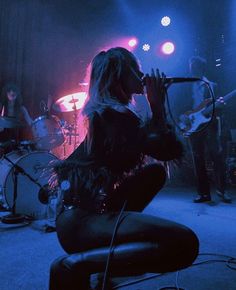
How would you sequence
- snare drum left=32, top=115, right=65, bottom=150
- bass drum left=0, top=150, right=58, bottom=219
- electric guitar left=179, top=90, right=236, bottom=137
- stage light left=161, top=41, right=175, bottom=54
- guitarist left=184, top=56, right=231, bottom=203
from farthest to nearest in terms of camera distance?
stage light left=161, top=41, right=175, bottom=54, guitarist left=184, top=56, right=231, bottom=203, electric guitar left=179, top=90, right=236, bottom=137, snare drum left=32, top=115, right=65, bottom=150, bass drum left=0, top=150, right=58, bottom=219

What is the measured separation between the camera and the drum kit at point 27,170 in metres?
3.87

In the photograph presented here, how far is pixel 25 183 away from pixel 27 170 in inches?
6.7

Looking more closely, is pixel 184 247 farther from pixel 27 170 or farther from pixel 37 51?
pixel 37 51

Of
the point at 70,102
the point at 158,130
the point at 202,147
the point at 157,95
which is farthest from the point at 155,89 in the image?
the point at 70,102

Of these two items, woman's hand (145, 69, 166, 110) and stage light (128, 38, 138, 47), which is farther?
stage light (128, 38, 138, 47)

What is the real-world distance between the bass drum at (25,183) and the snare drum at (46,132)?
0.87 feet

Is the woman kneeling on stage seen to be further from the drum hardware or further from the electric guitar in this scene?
the electric guitar

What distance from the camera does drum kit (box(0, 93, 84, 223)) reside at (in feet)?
12.7

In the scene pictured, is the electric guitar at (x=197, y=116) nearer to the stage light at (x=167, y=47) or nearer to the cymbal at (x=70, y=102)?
the cymbal at (x=70, y=102)

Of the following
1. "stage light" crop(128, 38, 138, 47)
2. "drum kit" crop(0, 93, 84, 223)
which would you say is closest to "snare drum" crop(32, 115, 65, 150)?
"drum kit" crop(0, 93, 84, 223)

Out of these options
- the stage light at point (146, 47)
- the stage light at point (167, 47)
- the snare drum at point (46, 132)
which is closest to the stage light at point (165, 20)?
the stage light at point (167, 47)

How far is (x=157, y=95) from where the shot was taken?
4.30 ft

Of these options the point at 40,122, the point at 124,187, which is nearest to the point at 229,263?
the point at 124,187

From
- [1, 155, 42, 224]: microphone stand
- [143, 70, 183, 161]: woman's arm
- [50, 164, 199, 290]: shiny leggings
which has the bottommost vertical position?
[1, 155, 42, 224]: microphone stand
